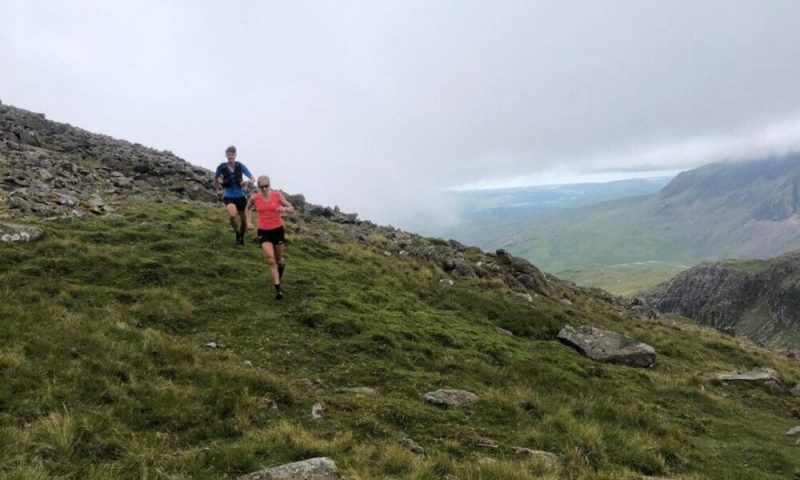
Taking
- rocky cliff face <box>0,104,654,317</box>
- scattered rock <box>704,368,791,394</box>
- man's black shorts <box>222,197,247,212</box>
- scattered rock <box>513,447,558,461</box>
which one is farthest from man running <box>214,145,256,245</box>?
scattered rock <box>704,368,791,394</box>

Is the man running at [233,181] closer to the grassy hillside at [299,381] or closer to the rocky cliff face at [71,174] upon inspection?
the grassy hillside at [299,381]

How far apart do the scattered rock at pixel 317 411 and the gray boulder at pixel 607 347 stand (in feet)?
38.0

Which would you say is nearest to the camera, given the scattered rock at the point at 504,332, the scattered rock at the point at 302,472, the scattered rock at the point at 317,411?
the scattered rock at the point at 302,472

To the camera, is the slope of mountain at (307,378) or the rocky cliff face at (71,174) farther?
the rocky cliff face at (71,174)

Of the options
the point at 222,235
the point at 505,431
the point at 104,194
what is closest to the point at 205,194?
the point at 104,194

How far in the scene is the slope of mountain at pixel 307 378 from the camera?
8.22 m

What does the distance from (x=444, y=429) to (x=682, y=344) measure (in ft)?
66.5

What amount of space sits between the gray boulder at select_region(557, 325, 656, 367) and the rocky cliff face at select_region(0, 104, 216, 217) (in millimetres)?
20231

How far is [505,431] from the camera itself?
1057cm

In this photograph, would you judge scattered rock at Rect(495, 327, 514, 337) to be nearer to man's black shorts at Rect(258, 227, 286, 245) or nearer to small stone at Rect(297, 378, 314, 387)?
man's black shorts at Rect(258, 227, 286, 245)

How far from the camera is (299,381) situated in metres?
11.7

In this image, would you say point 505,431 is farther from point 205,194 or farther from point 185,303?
point 205,194

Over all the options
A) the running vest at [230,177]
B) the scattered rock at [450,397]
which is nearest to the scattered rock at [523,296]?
the scattered rock at [450,397]

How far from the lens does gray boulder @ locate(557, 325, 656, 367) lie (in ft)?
61.2
